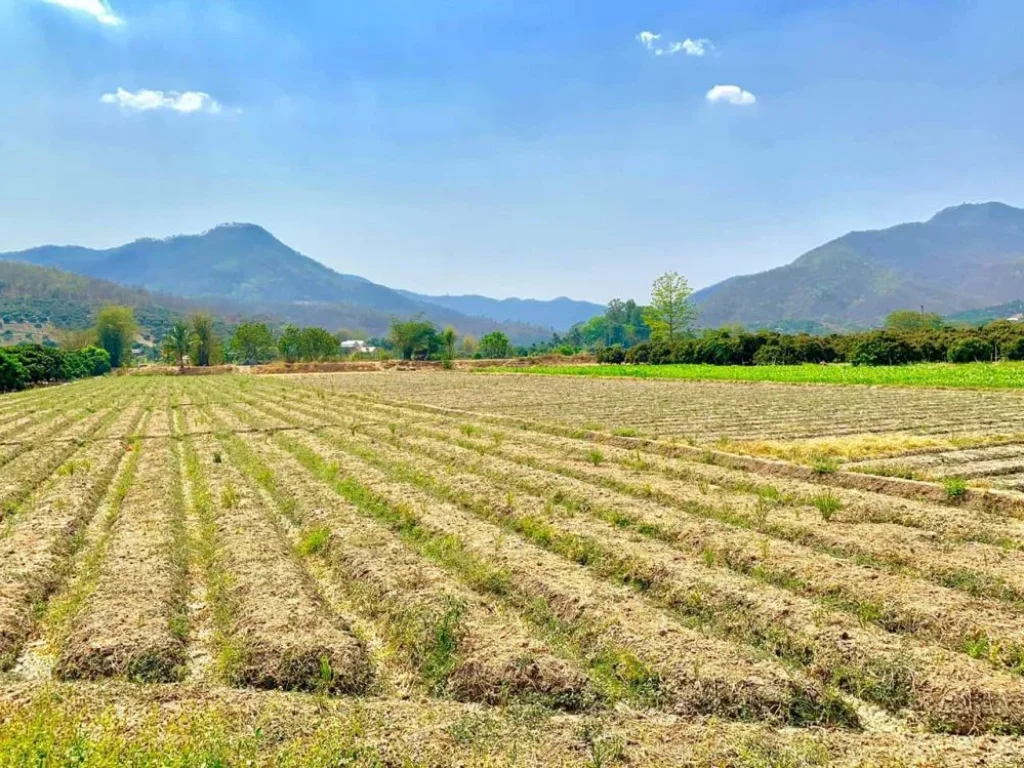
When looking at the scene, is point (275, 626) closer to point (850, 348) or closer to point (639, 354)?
point (850, 348)

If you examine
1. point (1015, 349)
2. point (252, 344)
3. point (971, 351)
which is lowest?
point (971, 351)

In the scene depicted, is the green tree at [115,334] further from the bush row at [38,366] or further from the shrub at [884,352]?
the shrub at [884,352]

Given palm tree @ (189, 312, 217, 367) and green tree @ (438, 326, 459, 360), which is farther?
palm tree @ (189, 312, 217, 367)

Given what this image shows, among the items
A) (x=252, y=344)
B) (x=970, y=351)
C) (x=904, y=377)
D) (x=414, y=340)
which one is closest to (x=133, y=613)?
(x=904, y=377)

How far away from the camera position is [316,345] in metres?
135

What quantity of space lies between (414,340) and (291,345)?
26.3 m

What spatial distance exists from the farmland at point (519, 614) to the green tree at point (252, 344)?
134321 mm

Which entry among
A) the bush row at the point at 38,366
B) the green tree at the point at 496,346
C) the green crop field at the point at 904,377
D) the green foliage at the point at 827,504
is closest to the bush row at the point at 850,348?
the green crop field at the point at 904,377

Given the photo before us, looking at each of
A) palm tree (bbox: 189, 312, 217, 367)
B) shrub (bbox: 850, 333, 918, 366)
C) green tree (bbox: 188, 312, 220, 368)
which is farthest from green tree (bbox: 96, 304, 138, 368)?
shrub (bbox: 850, 333, 918, 366)

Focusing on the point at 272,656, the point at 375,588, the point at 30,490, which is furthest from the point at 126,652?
the point at 30,490

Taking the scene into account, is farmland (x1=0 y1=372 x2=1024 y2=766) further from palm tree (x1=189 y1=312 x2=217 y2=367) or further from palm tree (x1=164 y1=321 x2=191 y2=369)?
palm tree (x1=189 y1=312 x2=217 y2=367)

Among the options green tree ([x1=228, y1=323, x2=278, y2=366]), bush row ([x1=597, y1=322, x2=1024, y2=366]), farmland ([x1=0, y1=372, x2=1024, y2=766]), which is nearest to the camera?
farmland ([x1=0, y1=372, x2=1024, y2=766])

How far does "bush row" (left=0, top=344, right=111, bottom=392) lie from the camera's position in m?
57.0

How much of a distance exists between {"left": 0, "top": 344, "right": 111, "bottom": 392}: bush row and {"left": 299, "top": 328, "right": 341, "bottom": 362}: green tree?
36.3m
